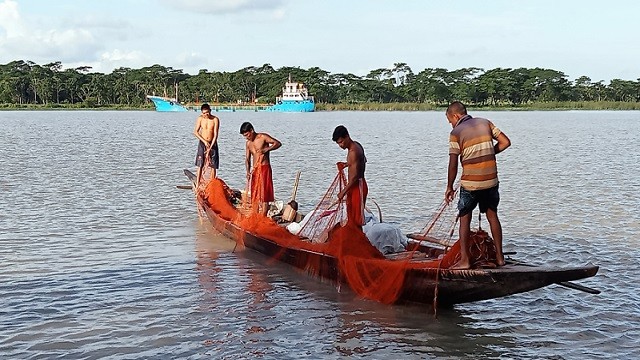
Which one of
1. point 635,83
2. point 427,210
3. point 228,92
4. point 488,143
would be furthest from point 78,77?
point 488,143

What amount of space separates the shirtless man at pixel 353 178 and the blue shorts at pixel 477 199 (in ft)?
5.55

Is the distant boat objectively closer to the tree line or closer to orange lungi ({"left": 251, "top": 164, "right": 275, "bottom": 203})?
the tree line

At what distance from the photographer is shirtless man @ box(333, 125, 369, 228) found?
904 cm

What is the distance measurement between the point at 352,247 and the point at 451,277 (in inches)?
59.3

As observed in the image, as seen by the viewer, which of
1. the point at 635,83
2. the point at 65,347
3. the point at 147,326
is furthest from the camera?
the point at 635,83

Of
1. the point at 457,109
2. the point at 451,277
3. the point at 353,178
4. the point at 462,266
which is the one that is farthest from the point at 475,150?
the point at 353,178

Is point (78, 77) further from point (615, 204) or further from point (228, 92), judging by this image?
point (615, 204)

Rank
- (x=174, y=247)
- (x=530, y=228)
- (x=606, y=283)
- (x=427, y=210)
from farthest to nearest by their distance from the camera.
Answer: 1. (x=427, y=210)
2. (x=530, y=228)
3. (x=174, y=247)
4. (x=606, y=283)

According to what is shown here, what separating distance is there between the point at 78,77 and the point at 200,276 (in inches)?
4359

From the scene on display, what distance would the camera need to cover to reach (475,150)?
7527 mm

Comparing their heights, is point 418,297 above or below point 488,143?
below

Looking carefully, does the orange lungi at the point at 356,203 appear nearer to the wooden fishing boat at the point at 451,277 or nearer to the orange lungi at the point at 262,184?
the wooden fishing boat at the point at 451,277

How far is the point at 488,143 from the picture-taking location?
295 inches

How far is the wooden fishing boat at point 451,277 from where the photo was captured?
7.07 meters
